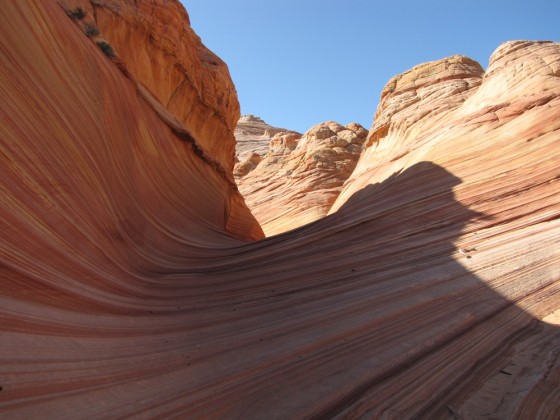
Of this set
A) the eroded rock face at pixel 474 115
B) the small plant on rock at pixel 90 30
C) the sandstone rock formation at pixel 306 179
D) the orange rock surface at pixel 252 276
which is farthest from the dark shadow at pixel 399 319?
the sandstone rock formation at pixel 306 179

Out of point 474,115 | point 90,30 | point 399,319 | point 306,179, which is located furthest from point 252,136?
point 399,319

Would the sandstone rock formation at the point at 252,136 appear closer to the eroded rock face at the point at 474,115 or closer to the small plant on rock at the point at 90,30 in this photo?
the eroded rock face at the point at 474,115

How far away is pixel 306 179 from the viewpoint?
17.4 metres

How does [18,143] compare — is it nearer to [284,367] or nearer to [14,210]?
[14,210]

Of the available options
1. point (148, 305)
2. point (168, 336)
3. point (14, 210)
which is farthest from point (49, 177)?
point (168, 336)

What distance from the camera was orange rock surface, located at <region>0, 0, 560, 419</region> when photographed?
2.42 meters

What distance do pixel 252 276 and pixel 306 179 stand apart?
497 inches

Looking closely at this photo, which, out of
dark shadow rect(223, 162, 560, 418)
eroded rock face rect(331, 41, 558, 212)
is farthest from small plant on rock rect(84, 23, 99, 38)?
eroded rock face rect(331, 41, 558, 212)

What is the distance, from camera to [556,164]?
5.75 meters

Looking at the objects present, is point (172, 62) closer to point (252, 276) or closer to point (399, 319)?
point (252, 276)

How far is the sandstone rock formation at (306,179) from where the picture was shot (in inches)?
625

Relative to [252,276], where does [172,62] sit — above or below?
above

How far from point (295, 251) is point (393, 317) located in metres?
2.32

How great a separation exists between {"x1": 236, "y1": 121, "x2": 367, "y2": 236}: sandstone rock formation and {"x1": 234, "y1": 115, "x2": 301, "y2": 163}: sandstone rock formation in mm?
11113
